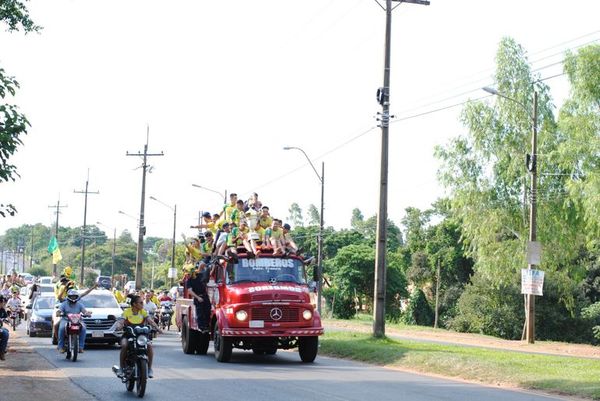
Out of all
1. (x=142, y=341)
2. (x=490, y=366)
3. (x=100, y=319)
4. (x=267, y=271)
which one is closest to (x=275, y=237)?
(x=267, y=271)

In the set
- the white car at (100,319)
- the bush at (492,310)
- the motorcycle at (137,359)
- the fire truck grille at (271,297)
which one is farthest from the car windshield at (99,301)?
the bush at (492,310)

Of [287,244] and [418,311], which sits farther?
[418,311]

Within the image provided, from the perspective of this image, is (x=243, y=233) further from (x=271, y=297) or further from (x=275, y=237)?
(x=271, y=297)

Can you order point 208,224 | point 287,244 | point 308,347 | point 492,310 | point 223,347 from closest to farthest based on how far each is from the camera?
point 223,347 < point 308,347 < point 287,244 < point 208,224 < point 492,310

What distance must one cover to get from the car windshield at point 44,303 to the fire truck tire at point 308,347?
49.5 ft

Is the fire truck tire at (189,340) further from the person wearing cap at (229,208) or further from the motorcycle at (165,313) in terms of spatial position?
the motorcycle at (165,313)

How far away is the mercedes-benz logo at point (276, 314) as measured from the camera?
2056cm

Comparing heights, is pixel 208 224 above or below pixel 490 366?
above

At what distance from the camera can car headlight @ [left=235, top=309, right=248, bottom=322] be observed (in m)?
20.5

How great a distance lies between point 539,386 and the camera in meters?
16.4

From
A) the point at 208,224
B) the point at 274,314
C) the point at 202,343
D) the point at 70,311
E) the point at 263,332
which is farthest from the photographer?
the point at 208,224

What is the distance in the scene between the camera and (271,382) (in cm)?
1680

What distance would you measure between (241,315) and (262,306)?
0.50 metres

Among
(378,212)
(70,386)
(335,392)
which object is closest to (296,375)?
(335,392)
